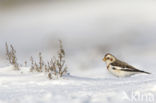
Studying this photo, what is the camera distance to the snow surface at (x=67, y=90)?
4.75 meters

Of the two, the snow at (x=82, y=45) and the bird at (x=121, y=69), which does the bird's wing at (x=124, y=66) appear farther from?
the snow at (x=82, y=45)

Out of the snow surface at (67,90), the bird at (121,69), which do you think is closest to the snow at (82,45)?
the snow surface at (67,90)

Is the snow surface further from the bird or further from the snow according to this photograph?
the bird

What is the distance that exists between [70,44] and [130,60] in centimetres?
288

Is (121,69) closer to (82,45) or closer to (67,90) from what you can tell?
(67,90)

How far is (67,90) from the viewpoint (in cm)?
537

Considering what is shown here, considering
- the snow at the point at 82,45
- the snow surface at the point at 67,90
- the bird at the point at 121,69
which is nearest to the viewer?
the snow surface at the point at 67,90

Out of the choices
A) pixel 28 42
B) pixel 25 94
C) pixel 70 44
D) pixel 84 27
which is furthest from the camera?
pixel 84 27

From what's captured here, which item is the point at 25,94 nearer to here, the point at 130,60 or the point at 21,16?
the point at 130,60

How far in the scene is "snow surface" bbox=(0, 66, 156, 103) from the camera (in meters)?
4.75

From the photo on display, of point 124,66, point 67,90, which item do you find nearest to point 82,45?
point 124,66

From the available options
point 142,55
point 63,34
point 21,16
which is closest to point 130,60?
point 142,55

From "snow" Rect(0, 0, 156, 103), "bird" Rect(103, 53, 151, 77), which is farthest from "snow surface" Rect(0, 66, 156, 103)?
"bird" Rect(103, 53, 151, 77)

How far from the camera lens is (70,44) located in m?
12.9
